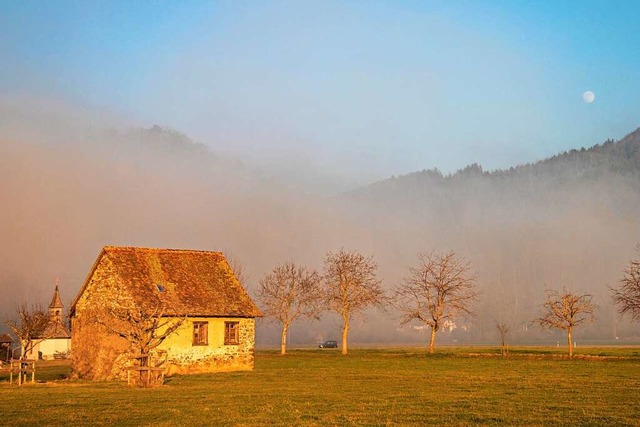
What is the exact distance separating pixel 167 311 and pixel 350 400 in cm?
2529

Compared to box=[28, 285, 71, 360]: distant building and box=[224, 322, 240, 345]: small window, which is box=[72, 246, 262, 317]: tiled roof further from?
box=[28, 285, 71, 360]: distant building

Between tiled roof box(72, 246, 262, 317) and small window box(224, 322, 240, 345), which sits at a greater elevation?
tiled roof box(72, 246, 262, 317)

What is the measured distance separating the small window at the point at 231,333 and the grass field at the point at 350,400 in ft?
19.9

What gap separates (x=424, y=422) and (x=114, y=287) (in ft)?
117

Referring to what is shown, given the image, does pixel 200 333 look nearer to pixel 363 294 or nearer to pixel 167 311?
pixel 167 311

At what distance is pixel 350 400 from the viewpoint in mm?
31562

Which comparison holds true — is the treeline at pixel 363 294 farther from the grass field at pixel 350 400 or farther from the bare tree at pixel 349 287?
the grass field at pixel 350 400

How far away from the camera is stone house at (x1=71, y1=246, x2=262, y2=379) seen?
53281mm

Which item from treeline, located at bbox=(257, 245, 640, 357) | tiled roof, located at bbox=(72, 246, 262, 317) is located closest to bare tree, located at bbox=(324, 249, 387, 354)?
treeline, located at bbox=(257, 245, 640, 357)

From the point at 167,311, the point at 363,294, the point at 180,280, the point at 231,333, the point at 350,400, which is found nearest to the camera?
the point at 350,400

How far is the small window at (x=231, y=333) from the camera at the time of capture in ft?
190

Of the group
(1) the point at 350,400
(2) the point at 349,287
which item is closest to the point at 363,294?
(2) the point at 349,287

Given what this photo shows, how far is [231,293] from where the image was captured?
2367 inches

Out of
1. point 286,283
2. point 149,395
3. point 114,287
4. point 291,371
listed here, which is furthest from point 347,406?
point 286,283
